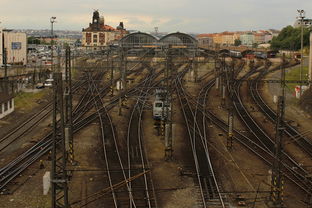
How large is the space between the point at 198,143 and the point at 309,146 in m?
4.67

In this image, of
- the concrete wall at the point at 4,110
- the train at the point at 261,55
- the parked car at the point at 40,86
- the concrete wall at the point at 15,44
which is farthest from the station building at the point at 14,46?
the train at the point at 261,55

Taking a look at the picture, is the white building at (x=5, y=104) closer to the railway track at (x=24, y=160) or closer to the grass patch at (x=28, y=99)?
the grass patch at (x=28, y=99)

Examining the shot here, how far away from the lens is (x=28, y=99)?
28000 mm

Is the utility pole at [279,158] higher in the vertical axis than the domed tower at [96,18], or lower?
lower

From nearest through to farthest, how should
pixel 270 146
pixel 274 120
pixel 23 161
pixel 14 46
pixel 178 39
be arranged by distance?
pixel 23 161
pixel 270 146
pixel 274 120
pixel 14 46
pixel 178 39

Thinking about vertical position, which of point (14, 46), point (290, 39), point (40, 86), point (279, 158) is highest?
point (290, 39)

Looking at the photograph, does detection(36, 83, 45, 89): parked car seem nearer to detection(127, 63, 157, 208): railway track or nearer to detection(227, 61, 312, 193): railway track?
detection(127, 63, 157, 208): railway track

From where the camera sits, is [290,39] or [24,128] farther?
[290,39]

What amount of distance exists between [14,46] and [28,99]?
28.7 m

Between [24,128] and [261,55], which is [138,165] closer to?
[24,128]

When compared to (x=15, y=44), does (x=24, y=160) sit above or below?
below

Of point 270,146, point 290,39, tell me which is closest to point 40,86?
point 270,146

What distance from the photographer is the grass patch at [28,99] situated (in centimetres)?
2535

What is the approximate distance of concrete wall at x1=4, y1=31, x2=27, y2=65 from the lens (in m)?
52.6
